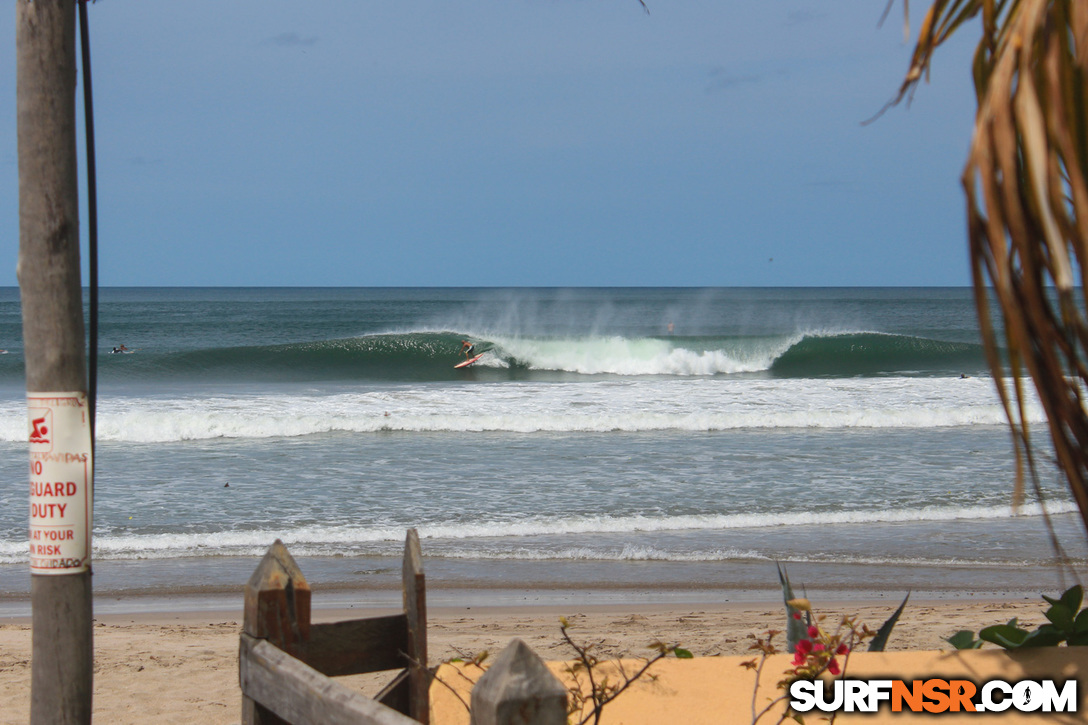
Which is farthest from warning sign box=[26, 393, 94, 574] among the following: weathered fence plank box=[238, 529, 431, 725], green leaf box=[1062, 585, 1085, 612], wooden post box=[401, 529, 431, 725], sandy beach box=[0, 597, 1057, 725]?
green leaf box=[1062, 585, 1085, 612]

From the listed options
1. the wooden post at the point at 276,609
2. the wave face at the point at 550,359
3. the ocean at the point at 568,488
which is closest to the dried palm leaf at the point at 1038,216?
the ocean at the point at 568,488

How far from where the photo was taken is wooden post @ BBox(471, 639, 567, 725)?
126 centimetres

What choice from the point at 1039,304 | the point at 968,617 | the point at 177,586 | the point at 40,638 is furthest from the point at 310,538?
the point at 1039,304

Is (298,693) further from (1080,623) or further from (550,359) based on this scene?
(550,359)

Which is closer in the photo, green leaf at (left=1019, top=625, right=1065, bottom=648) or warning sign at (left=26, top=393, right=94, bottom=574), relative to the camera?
warning sign at (left=26, top=393, right=94, bottom=574)

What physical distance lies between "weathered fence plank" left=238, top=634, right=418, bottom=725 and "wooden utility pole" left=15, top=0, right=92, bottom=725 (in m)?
0.41

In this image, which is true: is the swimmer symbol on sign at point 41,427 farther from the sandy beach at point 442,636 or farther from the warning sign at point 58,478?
the sandy beach at point 442,636

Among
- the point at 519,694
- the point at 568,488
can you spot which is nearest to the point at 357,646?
the point at 519,694

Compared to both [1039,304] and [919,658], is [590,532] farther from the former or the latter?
[1039,304]

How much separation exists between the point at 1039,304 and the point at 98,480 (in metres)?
11.1

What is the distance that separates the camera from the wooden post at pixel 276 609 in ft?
6.91

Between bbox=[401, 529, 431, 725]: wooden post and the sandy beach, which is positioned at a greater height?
bbox=[401, 529, 431, 725]: wooden post

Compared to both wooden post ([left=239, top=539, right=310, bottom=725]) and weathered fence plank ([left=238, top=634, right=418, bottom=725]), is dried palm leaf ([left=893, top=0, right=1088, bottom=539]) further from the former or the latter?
wooden post ([left=239, top=539, right=310, bottom=725])

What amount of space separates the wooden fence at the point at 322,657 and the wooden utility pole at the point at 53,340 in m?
0.40
